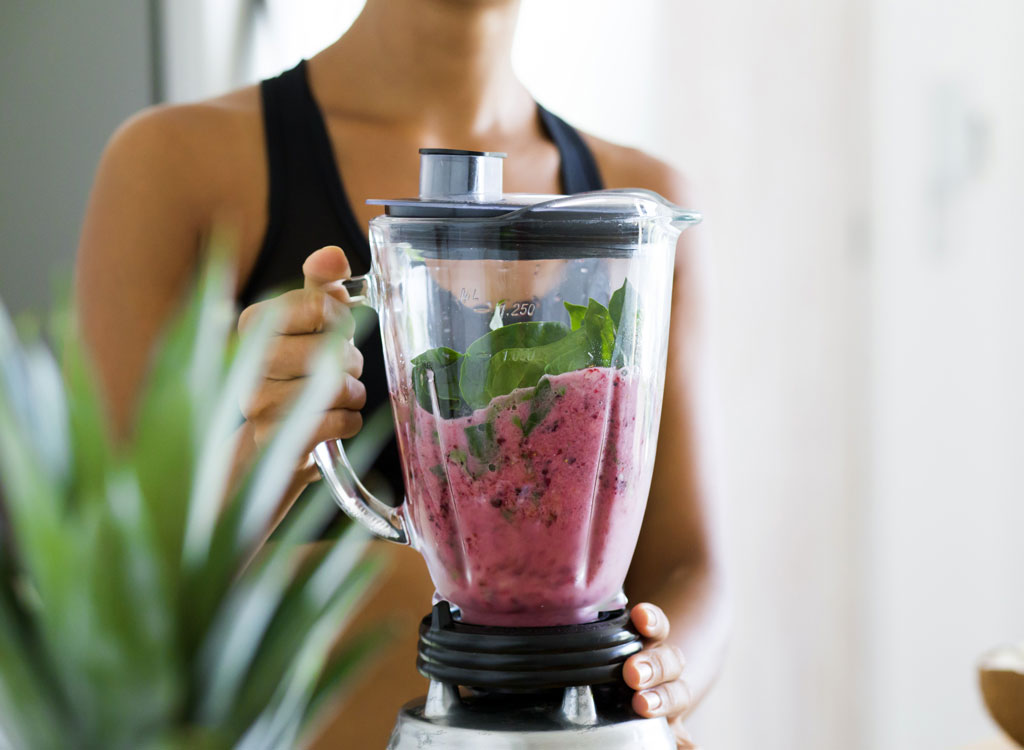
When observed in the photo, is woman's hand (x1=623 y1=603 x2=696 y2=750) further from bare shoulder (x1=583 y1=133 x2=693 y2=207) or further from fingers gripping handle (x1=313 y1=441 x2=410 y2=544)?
bare shoulder (x1=583 y1=133 x2=693 y2=207)

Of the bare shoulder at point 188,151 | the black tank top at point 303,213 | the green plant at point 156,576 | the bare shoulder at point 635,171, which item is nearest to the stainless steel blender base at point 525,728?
the green plant at point 156,576

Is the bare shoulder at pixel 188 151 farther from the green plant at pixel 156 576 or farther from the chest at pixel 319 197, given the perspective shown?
the green plant at pixel 156 576

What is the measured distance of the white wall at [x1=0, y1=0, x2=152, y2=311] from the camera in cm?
98

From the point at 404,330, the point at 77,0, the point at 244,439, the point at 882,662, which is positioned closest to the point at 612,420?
the point at 404,330

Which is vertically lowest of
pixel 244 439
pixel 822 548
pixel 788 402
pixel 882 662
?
pixel 882 662

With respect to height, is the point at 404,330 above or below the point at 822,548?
above

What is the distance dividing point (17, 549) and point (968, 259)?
1743 mm

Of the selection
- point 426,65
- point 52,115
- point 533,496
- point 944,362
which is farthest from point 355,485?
point 944,362

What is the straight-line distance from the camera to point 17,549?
10.0 inches

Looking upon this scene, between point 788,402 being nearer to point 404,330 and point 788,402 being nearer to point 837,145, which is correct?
point 837,145

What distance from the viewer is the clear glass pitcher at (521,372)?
45cm

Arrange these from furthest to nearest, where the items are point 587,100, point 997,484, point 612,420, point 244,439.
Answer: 1. point 997,484
2. point 587,100
3. point 244,439
4. point 612,420

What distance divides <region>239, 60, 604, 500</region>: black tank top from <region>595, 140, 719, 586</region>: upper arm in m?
0.25

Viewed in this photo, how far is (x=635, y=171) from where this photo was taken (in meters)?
1.02
